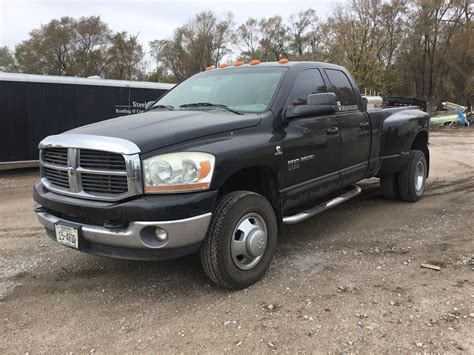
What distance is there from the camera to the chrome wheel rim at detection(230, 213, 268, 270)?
11.8ft

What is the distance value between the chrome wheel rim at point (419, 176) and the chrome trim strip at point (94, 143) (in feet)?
16.2

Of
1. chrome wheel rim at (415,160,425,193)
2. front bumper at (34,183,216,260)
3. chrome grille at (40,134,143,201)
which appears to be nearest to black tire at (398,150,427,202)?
chrome wheel rim at (415,160,425,193)

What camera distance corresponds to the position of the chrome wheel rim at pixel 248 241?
3.59 metres

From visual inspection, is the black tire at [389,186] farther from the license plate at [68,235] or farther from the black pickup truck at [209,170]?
the license plate at [68,235]

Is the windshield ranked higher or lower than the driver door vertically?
higher

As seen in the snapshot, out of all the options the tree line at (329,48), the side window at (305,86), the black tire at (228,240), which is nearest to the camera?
the black tire at (228,240)

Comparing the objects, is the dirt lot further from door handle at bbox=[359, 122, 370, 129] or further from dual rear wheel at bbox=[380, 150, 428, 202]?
door handle at bbox=[359, 122, 370, 129]

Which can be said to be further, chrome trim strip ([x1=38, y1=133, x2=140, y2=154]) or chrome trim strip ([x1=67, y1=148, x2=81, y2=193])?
chrome trim strip ([x1=67, y1=148, x2=81, y2=193])

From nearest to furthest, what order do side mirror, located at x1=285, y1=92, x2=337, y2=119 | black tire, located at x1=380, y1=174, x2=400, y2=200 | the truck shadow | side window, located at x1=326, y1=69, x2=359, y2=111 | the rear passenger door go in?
the truck shadow < side mirror, located at x1=285, y1=92, x2=337, y2=119 < the rear passenger door < side window, located at x1=326, y1=69, x2=359, y2=111 < black tire, located at x1=380, y1=174, x2=400, y2=200

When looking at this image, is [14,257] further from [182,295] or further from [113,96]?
[113,96]

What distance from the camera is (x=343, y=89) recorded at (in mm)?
5375

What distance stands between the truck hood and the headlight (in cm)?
12

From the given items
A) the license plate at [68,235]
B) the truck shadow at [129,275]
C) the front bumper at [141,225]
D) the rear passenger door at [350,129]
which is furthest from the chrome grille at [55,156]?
the rear passenger door at [350,129]

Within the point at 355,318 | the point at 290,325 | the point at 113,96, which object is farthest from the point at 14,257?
the point at 113,96
